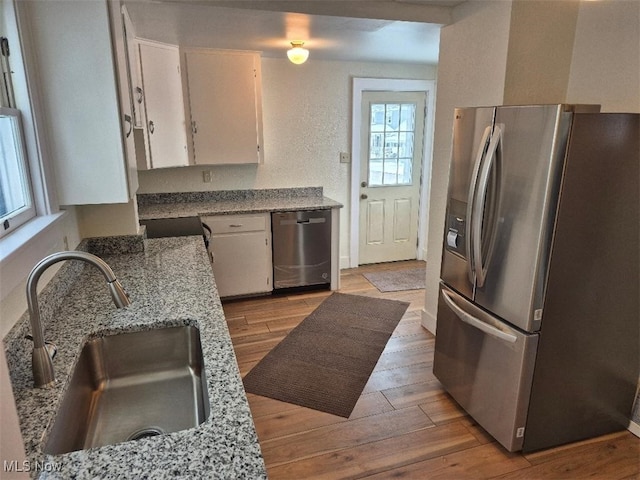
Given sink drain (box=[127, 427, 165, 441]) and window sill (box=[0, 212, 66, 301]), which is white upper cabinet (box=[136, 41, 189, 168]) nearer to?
window sill (box=[0, 212, 66, 301])

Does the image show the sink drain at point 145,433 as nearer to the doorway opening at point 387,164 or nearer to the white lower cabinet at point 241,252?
the white lower cabinet at point 241,252

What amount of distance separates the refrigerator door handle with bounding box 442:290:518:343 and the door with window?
2.53m

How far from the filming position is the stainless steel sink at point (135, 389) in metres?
1.27

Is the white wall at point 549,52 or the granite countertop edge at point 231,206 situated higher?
the white wall at point 549,52

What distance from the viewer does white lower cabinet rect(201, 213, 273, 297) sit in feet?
12.1

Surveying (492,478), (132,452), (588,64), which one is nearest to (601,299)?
(492,478)

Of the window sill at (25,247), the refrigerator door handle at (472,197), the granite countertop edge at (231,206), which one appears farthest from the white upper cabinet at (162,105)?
the refrigerator door handle at (472,197)

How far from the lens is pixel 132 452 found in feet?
3.01

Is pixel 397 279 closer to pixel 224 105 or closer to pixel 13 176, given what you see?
pixel 224 105

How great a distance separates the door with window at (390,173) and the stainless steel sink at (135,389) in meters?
3.45

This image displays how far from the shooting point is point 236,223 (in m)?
3.71

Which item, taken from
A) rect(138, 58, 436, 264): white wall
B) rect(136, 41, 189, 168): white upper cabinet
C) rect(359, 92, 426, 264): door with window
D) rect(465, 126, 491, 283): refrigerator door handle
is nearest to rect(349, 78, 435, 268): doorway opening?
rect(359, 92, 426, 264): door with window

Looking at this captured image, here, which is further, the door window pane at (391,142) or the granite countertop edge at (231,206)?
the door window pane at (391,142)

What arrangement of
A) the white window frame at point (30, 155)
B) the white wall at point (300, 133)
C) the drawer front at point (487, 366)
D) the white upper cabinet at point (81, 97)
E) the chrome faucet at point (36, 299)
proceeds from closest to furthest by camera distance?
the chrome faucet at point (36, 299), the white window frame at point (30, 155), the white upper cabinet at point (81, 97), the drawer front at point (487, 366), the white wall at point (300, 133)
